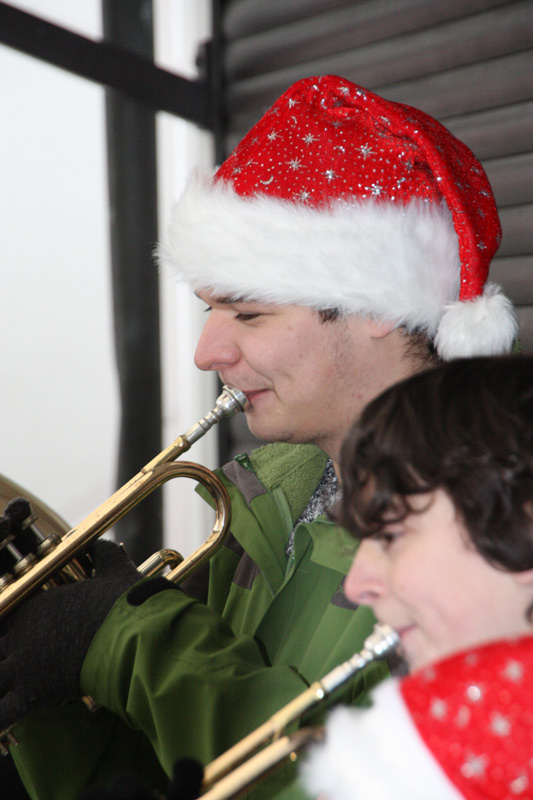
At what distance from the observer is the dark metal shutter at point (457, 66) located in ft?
6.13

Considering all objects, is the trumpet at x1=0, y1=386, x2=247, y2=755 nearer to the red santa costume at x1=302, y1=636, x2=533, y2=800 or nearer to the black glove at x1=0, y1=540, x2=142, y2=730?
the black glove at x1=0, y1=540, x2=142, y2=730

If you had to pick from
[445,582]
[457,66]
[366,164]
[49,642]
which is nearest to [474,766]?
[445,582]

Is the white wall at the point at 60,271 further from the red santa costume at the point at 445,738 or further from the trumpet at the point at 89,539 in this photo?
the red santa costume at the point at 445,738

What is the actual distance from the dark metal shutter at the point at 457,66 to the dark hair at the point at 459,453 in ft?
4.48

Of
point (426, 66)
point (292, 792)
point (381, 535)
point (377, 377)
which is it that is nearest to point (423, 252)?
A: point (377, 377)

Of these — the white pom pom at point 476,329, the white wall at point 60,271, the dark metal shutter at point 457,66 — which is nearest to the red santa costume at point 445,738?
the white pom pom at point 476,329

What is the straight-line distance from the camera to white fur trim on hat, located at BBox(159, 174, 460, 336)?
100cm

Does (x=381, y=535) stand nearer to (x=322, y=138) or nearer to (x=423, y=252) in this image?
(x=423, y=252)

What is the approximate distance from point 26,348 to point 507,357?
1.72 meters

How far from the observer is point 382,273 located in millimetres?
1015

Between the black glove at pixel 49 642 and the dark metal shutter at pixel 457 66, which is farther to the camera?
the dark metal shutter at pixel 457 66

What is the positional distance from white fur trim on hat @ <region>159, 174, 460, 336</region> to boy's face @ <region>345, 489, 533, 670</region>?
0.51m

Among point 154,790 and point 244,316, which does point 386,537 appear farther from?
point 244,316

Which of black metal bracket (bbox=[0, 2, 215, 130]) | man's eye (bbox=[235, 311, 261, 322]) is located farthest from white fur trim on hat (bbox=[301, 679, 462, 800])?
black metal bracket (bbox=[0, 2, 215, 130])
